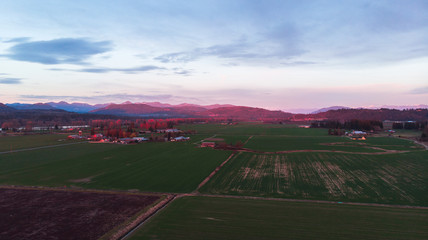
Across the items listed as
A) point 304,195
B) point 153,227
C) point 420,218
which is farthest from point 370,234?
point 153,227

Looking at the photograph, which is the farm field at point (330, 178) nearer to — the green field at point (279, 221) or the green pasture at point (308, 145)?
the green field at point (279, 221)

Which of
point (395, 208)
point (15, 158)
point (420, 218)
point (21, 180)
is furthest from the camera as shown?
point (15, 158)

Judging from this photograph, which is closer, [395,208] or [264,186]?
[395,208]

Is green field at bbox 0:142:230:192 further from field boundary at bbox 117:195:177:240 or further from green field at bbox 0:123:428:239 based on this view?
field boundary at bbox 117:195:177:240

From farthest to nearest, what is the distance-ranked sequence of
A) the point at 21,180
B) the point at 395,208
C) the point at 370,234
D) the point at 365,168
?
the point at 365,168
the point at 21,180
the point at 395,208
the point at 370,234

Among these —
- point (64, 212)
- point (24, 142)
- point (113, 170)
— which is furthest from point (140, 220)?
point (24, 142)

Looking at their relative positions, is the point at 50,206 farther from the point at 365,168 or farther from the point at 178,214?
the point at 365,168

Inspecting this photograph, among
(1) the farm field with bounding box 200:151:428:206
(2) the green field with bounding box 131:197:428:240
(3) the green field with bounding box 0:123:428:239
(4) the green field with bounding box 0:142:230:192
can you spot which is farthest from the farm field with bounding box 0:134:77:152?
(2) the green field with bounding box 131:197:428:240

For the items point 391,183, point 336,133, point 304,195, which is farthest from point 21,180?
point 336,133
